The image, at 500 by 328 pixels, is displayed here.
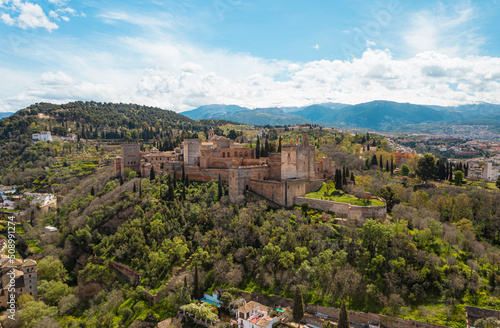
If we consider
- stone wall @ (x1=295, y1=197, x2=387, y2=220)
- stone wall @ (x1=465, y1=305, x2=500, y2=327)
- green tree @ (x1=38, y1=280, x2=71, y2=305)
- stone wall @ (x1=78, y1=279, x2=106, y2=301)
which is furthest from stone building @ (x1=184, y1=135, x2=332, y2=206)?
green tree @ (x1=38, y1=280, x2=71, y2=305)

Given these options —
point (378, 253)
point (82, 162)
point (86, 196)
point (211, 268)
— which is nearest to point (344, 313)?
point (378, 253)

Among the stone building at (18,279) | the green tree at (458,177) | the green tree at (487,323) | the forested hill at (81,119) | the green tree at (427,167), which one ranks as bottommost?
the stone building at (18,279)

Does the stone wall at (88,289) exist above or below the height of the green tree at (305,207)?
below

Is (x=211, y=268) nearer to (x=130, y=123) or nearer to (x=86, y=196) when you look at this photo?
(x=86, y=196)

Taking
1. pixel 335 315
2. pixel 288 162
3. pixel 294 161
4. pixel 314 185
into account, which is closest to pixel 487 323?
pixel 335 315

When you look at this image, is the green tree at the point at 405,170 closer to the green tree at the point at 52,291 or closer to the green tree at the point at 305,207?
the green tree at the point at 305,207

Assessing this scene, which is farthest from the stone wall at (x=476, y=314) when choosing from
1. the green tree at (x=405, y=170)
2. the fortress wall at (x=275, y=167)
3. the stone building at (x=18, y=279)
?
the stone building at (x=18, y=279)

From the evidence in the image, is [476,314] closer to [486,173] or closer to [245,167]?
[245,167]
